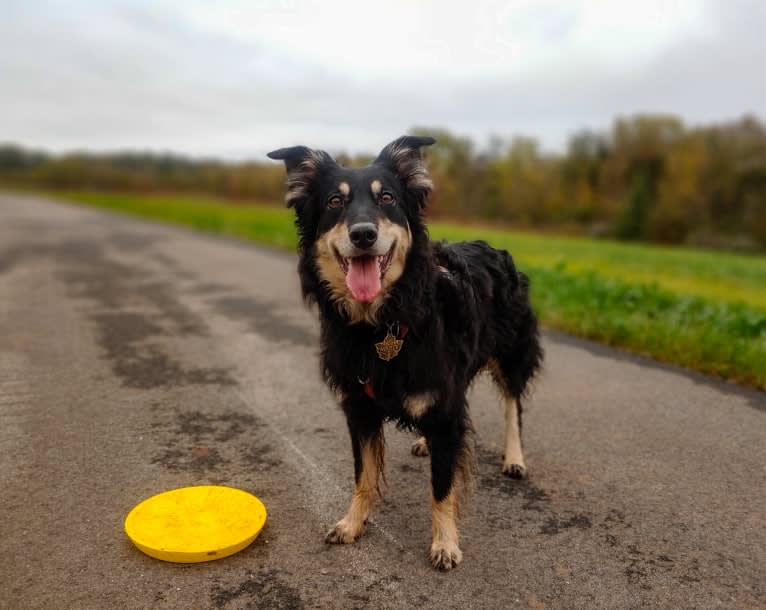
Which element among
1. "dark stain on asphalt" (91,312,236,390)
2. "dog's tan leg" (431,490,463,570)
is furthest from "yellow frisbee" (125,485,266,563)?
"dark stain on asphalt" (91,312,236,390)

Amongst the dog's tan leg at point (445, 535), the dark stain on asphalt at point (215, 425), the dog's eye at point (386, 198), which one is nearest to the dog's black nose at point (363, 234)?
the dog's eye at point (386, 198)

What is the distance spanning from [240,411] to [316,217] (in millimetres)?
2571

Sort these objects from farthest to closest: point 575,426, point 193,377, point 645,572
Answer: point 193,377 → point 575,426 → point 645,572

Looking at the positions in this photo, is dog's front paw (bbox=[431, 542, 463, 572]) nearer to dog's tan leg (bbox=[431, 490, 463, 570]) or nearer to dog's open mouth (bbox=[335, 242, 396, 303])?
dog's tan leg (bbox=[431, 490, 463, 570])

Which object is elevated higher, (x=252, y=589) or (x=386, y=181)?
(x=386, y=181)

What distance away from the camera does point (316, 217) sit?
3.54 m

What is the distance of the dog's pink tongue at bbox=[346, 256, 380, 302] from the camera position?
3.26 metres

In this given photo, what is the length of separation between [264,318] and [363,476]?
225 inches

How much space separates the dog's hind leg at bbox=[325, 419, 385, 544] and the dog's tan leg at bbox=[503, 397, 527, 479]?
3.76 ft

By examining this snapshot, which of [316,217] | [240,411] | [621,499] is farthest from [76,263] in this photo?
[621,499]

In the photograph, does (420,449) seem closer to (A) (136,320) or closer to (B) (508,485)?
(B) (508,485)

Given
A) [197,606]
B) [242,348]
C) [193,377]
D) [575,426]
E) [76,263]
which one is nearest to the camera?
[197,606]

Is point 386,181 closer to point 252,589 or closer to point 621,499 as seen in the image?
point 252,589

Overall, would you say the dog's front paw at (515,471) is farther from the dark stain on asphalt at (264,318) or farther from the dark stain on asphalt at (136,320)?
the dark stain on asphalt at (264,318)
